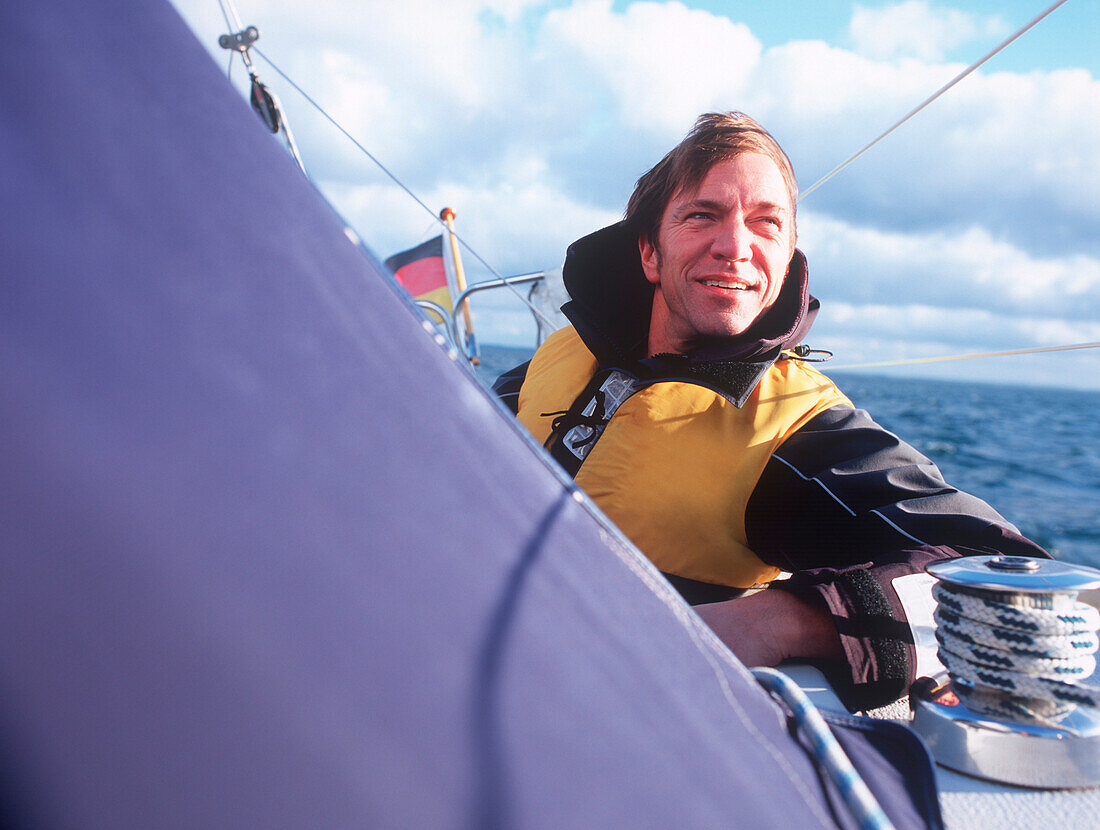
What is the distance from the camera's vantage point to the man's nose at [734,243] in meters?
1.54

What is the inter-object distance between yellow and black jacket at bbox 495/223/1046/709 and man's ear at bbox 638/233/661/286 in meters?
0.16

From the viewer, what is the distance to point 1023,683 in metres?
0.71

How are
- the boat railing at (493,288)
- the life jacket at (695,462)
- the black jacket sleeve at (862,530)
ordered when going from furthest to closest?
the boat railing at (493,288)
the life jacket at (695,462)
the black jacket sleeve at (862,530)

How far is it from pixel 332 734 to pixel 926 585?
2.82ft

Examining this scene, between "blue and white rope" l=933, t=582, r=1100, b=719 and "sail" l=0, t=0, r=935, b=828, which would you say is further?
"blue and white rope" l=933, t=582, r=1100, b=719

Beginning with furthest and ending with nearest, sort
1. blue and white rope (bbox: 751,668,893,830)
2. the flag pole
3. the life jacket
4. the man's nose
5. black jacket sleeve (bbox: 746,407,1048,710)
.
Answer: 1. the flag pole
2. the man's nose
3. the life jacket
4. black jacket sleeve (bbox: 746,407,1048,710)
5. blue and white rope (bbox: 751,668,893,830)

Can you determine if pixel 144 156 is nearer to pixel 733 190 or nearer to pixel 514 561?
pixel 514 561

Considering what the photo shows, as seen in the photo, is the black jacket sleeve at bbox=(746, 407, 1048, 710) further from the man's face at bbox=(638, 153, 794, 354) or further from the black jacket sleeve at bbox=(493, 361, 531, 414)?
the black jacket sleeve at bbox=(493, 361, 531, 414)

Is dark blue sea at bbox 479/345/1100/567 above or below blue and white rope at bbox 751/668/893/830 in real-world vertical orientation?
below

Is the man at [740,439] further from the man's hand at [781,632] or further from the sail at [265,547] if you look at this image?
the sail at [265,547]

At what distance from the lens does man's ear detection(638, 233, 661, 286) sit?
6.02 ft

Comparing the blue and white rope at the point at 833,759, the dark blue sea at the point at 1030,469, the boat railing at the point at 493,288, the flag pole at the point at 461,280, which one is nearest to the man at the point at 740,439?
the blue and white rope at the point at 833,759

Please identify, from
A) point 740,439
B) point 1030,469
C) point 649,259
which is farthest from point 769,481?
point 1030,469

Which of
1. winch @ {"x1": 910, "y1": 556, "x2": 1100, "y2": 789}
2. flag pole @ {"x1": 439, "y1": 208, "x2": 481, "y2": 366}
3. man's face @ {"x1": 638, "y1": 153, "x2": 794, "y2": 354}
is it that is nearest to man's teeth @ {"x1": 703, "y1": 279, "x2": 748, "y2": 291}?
man's face @ {"x1": 638, "y1": 153, "x2": 794, "y2": 354}
